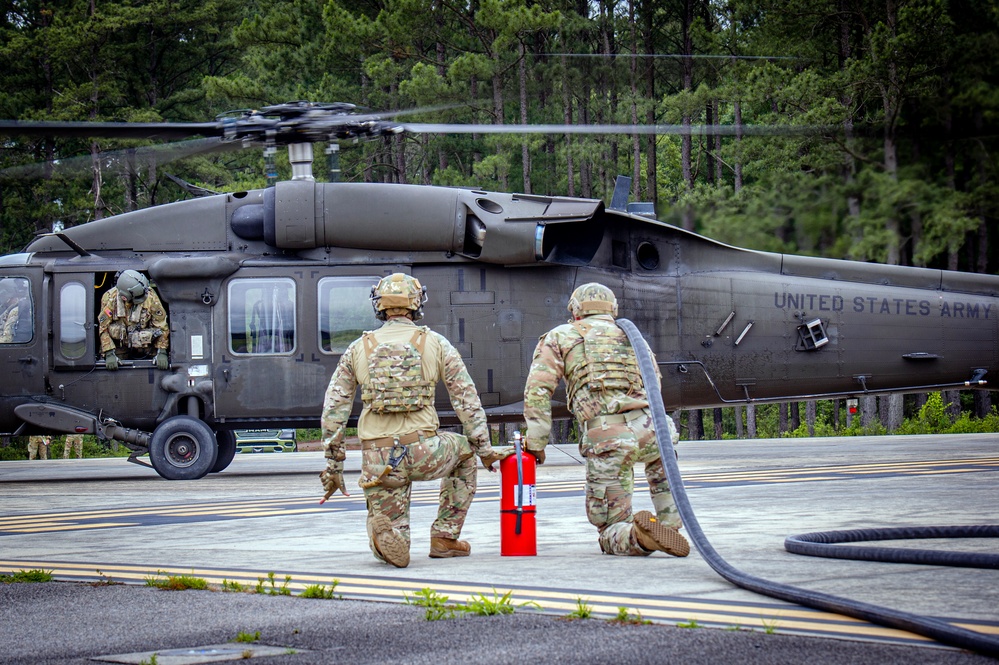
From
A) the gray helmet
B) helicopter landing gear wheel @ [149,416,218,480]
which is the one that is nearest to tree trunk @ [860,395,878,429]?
helicopter landing gear wheel @ [149,416,218,480]

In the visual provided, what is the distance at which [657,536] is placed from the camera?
22.4 ft

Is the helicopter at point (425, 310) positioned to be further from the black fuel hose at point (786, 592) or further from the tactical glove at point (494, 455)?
the tactical glove at point (494, 455)

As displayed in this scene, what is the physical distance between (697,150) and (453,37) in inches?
342

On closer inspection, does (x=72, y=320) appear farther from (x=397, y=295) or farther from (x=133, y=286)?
(x=397, y=295)

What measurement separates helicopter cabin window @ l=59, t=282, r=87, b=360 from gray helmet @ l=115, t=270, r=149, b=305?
0.65 metres

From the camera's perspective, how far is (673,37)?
40.9 meters

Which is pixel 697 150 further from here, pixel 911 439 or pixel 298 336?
pixel 298 336

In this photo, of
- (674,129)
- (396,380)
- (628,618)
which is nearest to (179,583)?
(396,380)

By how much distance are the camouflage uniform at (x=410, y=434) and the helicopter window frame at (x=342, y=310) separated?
6.79 m

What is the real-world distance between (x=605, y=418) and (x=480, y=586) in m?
1.79

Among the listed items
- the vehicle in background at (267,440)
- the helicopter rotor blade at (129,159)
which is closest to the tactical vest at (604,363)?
the helicopter rotor blade at (129,159)

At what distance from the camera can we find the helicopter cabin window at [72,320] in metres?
14.7

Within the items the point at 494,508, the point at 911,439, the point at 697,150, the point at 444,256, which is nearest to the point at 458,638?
the point at 494,508

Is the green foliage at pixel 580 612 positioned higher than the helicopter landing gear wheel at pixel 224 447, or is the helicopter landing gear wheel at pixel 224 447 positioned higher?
the green foliage at pixel 580 612
